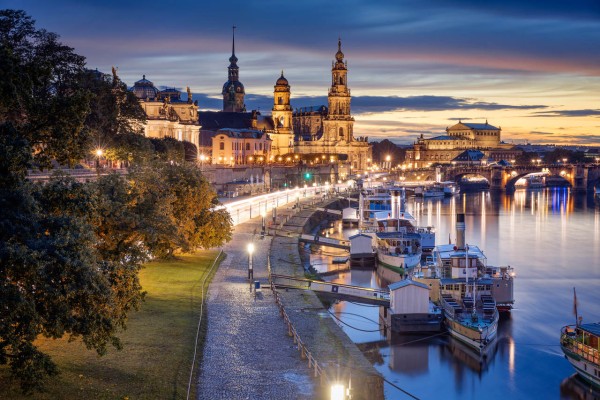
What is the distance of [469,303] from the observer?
125 feet

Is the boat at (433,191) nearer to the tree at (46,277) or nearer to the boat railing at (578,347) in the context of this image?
the boat railing at (578,347)

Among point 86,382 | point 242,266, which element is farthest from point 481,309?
point 86,382

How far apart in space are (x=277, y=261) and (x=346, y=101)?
5572 inches

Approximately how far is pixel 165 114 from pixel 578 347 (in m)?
83.6

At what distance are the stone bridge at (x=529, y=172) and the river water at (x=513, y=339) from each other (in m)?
111

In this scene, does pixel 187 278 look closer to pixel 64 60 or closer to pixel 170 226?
pixel 170 226

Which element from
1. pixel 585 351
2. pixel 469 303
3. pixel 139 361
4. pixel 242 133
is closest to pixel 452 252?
pixel 469 303

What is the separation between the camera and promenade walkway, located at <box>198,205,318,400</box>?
2189 centimetres

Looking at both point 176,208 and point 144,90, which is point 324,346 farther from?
point 144,90

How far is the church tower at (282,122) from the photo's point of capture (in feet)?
592

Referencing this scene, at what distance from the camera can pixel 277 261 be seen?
4800 cm

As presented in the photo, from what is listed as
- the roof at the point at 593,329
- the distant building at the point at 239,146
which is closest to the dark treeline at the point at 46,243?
the roof at the point at 593,329

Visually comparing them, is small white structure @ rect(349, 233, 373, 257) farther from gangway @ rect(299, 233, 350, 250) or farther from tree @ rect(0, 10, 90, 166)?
tree @ rect(0, 10, 90, 166)

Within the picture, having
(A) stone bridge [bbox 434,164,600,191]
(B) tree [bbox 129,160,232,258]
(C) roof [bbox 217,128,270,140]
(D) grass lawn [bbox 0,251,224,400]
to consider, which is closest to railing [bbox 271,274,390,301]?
(B) tree [bbox 129,160,232,258]
